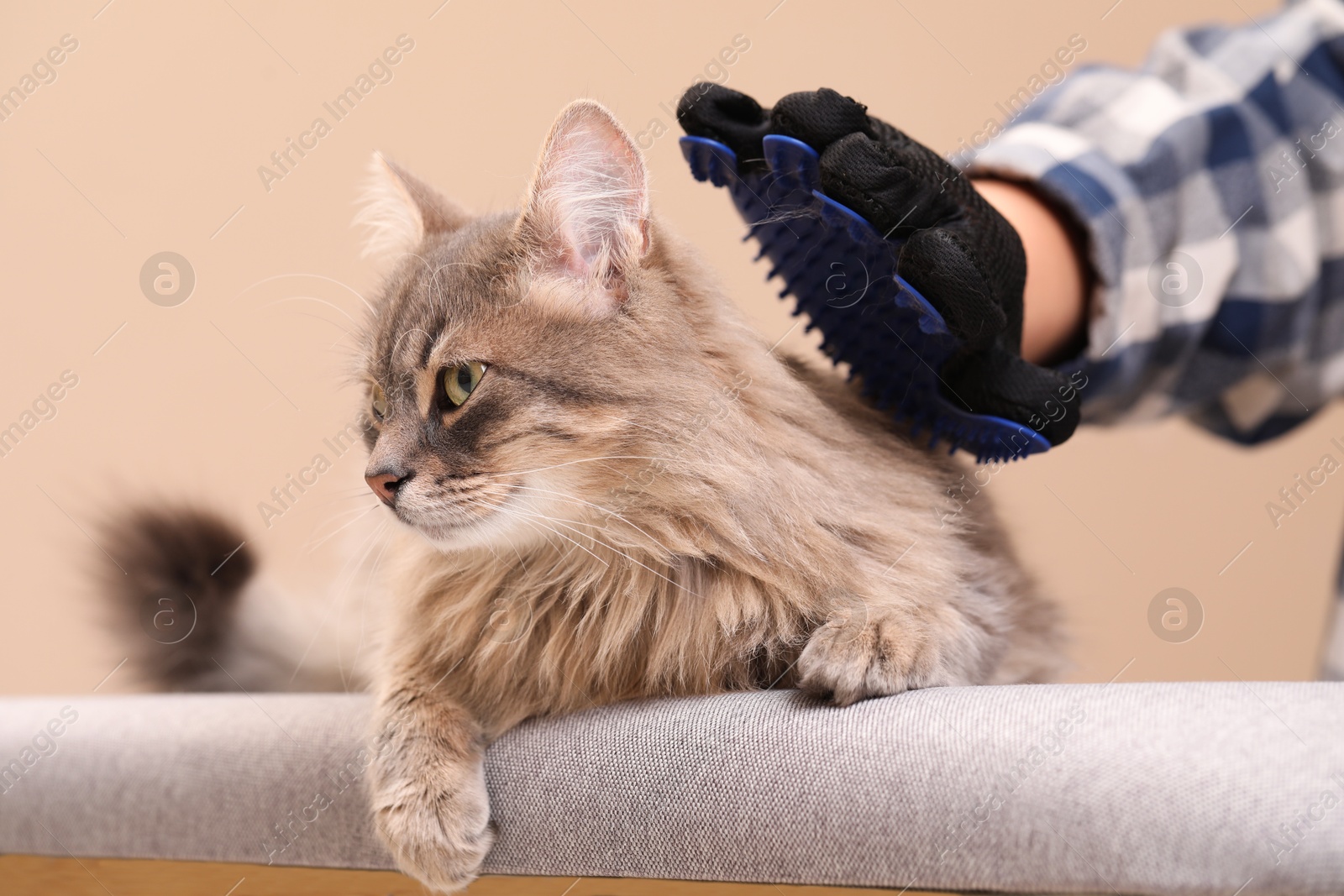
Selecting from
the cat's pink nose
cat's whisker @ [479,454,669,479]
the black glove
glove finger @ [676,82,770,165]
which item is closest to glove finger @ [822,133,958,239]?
the black glove

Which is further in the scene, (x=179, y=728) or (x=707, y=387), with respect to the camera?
(x=179, y=728)

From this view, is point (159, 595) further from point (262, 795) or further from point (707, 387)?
point (707, 387)

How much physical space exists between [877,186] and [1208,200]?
0.79 m

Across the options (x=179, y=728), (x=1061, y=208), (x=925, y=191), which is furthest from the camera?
(x=1061, y=208)

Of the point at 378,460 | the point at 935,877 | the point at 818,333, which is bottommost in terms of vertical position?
the point at 378,460

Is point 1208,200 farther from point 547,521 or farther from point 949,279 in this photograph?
point 547,521

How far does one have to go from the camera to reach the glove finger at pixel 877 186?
99 centimetres

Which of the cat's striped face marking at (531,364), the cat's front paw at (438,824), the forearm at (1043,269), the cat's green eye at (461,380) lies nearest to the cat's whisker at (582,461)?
the cat's striped face marking at (531,364)

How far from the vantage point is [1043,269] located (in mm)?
1330

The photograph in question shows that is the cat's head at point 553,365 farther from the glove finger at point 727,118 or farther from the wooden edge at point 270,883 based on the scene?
the wooden edge at point 270,883

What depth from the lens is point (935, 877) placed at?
81cm

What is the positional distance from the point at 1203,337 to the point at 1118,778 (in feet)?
3.50

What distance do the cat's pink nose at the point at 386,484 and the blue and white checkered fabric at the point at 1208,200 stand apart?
952 millimetres

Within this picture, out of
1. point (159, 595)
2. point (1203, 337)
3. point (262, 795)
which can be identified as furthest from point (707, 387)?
point (159, 595)
